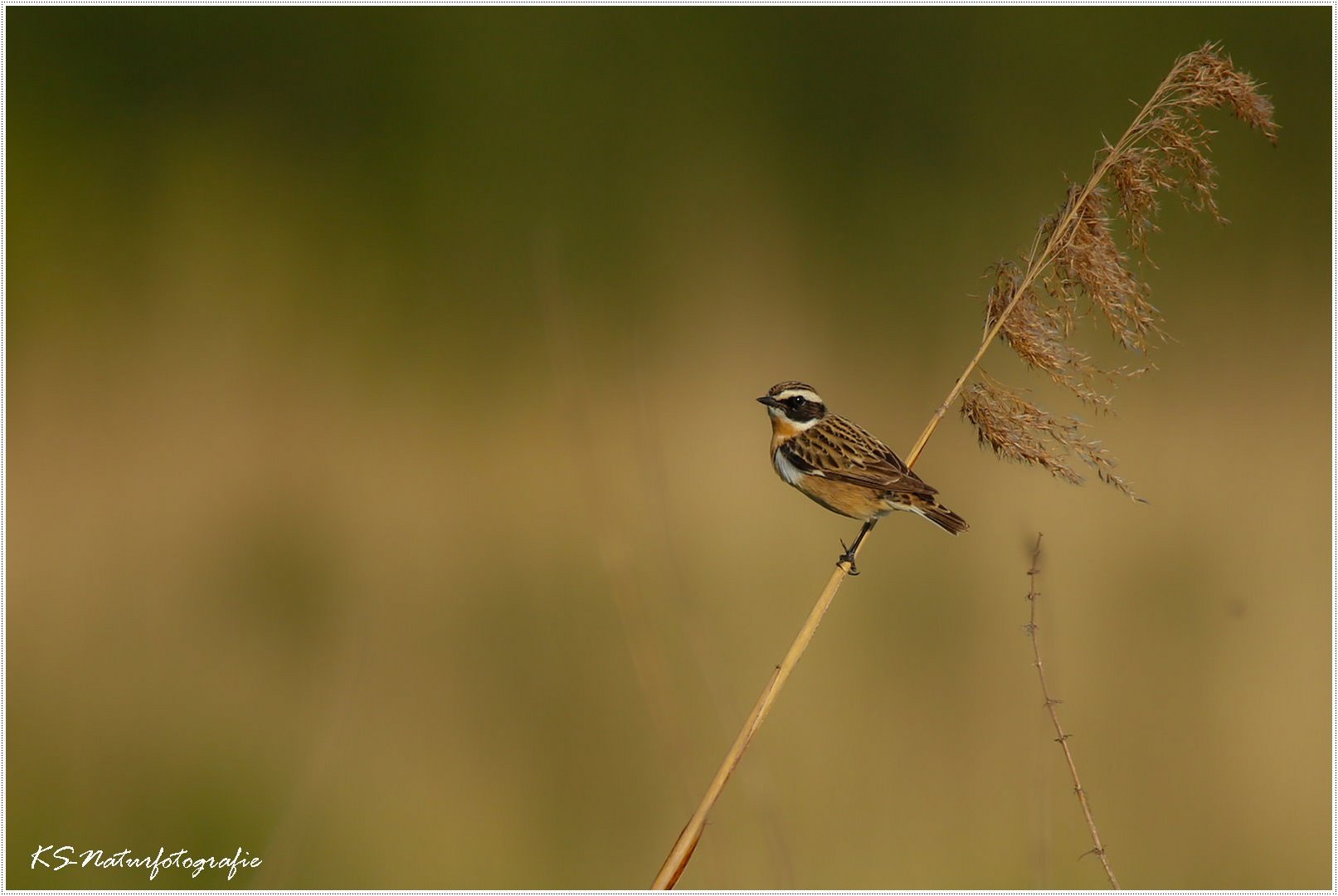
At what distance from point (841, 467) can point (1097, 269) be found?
109 cm

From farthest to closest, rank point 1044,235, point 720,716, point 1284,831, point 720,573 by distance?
point 720,573, point 1284,831, point 720,716, point 1044,235

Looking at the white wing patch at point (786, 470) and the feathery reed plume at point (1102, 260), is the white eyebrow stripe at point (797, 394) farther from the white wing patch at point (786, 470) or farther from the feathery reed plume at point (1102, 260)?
the feathery reed plume at point (1102, 260)

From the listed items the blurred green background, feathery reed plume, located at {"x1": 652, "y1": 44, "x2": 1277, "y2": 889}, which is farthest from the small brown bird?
feathery reed plume, located at {"x1": 652, "y1": 44, "x2": 1277, "y2": 889}

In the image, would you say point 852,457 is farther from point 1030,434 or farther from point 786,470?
point 1030,434

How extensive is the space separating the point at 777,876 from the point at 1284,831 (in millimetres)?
2175

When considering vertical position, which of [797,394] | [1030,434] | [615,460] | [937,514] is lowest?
[615,460]

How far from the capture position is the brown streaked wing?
11.0 feet

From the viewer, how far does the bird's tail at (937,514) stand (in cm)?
333

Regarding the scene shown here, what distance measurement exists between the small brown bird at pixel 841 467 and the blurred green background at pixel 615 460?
0.46 m

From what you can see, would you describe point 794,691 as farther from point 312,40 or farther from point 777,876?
point 312,40

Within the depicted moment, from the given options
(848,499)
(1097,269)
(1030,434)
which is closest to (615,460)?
(848,499)

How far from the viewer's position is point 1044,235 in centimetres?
265

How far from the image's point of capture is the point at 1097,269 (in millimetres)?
2576

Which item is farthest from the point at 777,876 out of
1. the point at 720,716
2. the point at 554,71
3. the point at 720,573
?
the point at 554,71
